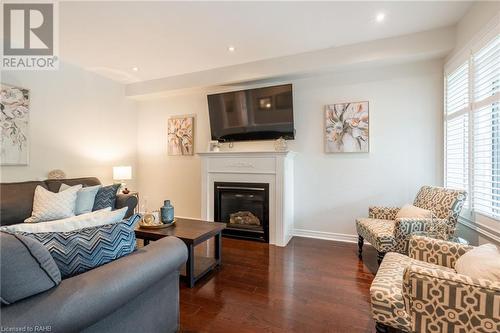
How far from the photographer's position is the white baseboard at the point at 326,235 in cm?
345

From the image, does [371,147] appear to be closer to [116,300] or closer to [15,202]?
[116,300]

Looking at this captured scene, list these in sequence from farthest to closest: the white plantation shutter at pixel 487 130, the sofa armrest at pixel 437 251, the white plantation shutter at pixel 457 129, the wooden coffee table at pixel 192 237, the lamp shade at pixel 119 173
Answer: the lamp shade at pixel 119 173
the white plantation shutter at pixel 457 129
the wooden coffee table at pixel 192 237
the white plantation shutter at pixel 487 130
the sofa armrest at pixel 437 251

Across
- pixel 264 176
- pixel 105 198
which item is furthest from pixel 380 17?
pixel 105 198

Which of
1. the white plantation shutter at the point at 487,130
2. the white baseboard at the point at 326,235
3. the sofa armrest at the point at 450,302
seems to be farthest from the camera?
the white baseboard at the point at 326,235

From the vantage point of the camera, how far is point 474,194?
7.56 feet

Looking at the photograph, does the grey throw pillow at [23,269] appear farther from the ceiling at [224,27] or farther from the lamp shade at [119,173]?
the lamp shade at [119,173]

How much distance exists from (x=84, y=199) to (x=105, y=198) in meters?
0.27

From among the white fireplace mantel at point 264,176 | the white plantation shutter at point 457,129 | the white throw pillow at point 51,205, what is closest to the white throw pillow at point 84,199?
the white throw pillow at point 51,205

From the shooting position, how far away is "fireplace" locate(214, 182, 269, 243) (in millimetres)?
3551

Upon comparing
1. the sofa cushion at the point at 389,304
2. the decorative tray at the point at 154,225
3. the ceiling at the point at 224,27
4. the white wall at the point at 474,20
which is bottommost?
the sofa cushion at the point at 389,304

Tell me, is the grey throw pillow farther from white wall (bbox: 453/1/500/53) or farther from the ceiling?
white wall (bbox: 453/1/500/53)

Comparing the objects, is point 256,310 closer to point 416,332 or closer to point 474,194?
point 416,332

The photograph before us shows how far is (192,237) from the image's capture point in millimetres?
2150

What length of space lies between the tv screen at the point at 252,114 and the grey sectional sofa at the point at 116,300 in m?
2.67
